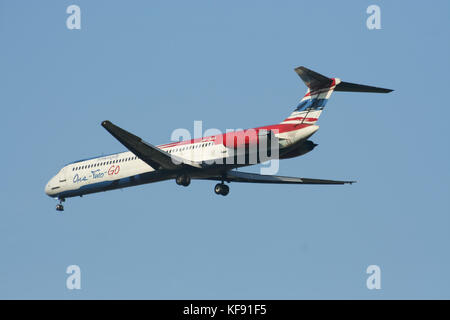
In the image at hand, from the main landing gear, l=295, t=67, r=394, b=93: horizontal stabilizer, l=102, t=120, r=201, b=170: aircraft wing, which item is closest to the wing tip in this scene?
l=102, t=120, r=201, b=170: aircraft wing

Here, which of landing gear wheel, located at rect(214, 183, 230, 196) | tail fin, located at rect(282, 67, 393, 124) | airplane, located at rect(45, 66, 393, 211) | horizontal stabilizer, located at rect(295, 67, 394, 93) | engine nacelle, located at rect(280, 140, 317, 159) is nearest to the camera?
horizontal stabilizer, located at rect(295, 67, 394, 93)

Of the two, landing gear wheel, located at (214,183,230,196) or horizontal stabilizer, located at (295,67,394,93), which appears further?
landing gear wheel, located at (214,183,230,196)

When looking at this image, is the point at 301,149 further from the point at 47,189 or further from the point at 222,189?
the point at 47,189

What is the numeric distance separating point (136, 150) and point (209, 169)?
4203 mm

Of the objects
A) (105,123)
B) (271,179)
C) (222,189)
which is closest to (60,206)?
(222,189)

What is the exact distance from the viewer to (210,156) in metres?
49.4

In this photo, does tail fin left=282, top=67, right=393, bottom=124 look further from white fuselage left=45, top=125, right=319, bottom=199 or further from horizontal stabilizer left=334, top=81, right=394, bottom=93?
white fuselage left=45, top=125, right=319, bottom=199

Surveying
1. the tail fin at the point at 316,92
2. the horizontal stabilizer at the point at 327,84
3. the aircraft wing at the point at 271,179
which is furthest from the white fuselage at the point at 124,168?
the aircraft wing at the point at 271,179

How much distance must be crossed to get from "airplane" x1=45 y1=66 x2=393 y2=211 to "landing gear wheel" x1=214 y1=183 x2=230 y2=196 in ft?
0.19

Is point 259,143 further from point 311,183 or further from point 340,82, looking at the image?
point 311,183

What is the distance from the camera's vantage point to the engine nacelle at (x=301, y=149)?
155ft

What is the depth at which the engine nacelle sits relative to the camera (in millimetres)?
47344

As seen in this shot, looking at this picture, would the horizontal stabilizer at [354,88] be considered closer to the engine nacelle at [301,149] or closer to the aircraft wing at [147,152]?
the engine nacelle at [301,149]
